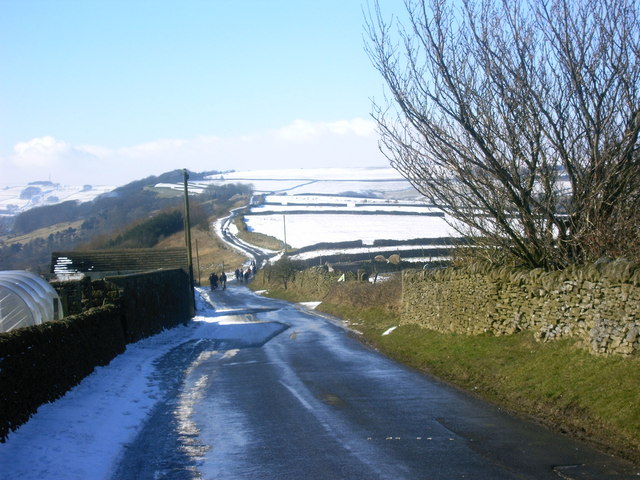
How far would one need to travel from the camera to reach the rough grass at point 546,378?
891 cm

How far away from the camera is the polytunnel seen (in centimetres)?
1612

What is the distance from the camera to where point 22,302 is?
53.9 feet

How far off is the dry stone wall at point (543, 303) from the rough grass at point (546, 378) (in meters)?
0.31

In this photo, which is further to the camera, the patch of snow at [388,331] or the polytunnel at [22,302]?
the patch of snow at [388,331]

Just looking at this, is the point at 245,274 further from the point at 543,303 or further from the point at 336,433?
the point at 336,433

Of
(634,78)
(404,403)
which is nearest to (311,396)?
(404,403)

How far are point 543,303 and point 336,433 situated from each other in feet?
21.5

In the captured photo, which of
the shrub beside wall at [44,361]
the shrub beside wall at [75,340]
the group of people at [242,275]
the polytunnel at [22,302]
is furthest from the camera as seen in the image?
the group of people at [242,275]

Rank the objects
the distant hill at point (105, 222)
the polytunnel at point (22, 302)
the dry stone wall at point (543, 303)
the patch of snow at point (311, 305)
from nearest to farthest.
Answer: the dry stone wall at point (543, 303) < the polytunnel at point (22, 302) < the patch of snow at point (311, 305) < the distant hill at point (105, 222)

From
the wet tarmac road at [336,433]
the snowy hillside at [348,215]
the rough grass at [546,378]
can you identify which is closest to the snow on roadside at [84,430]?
the wet tarmac road at [336,433]

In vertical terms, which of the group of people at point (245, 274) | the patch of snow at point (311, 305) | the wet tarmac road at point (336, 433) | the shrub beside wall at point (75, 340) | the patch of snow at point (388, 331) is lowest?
the group of people at point (245, 274)

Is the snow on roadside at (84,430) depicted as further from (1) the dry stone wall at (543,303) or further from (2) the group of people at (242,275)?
(2) the group of people at (242,275)

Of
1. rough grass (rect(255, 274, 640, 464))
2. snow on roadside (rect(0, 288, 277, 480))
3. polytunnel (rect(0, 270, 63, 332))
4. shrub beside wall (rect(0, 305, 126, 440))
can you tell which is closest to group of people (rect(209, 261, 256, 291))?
polytunnel (rect(0, 270, 63, 332))

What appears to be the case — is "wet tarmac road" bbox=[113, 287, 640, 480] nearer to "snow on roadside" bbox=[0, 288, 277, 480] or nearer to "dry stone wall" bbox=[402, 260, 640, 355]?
"snow on roadside" bbox=[0, 288, 277, 480]
